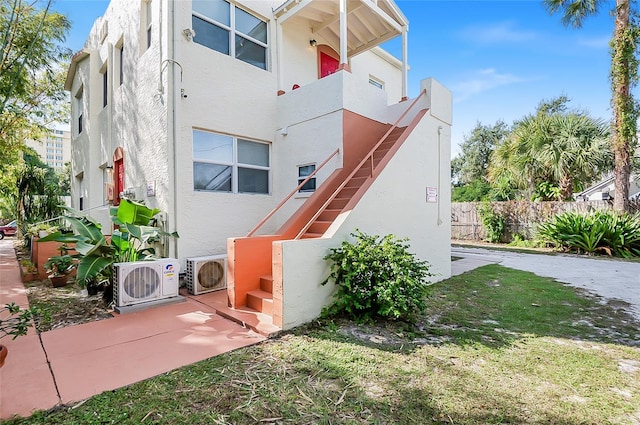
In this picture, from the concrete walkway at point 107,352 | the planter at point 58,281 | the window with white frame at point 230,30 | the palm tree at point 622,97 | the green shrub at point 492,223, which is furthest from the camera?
the green shrub at point 492,223

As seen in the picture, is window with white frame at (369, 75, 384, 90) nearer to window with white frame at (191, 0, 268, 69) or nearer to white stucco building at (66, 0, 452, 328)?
white stucco building at (66, 0, 452, 328)

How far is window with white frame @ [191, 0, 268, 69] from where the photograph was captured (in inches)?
284

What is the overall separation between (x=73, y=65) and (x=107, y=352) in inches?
529

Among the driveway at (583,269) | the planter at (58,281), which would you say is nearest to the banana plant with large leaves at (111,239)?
the planter at (58,281)

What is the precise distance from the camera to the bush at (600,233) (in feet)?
38.2

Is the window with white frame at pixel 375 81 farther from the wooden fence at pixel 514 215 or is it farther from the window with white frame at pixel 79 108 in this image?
the window with white frame at pixel 79 108

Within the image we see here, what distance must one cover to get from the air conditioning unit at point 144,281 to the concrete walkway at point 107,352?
0.29 metres

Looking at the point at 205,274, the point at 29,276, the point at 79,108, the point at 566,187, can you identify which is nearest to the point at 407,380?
the point at 205,274

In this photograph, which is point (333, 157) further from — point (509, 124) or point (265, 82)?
point (509, 124)

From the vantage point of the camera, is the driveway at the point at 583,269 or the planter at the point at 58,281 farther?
the planter at the point at 58,281

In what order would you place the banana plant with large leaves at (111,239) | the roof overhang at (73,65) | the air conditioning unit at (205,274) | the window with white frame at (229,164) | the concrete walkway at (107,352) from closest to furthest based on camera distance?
the concrete walkway at (107,352)
the banana plant with large leaves at (111,239)
the air conditioning unit at (205,274)
the window with white frame at (229,164)
the roof overhang at (73,65)

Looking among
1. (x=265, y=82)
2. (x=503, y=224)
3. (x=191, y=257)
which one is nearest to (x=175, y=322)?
(x=191, y=257)

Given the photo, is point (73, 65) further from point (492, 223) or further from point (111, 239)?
point (492, 223)

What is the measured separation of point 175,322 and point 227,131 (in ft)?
14.8
